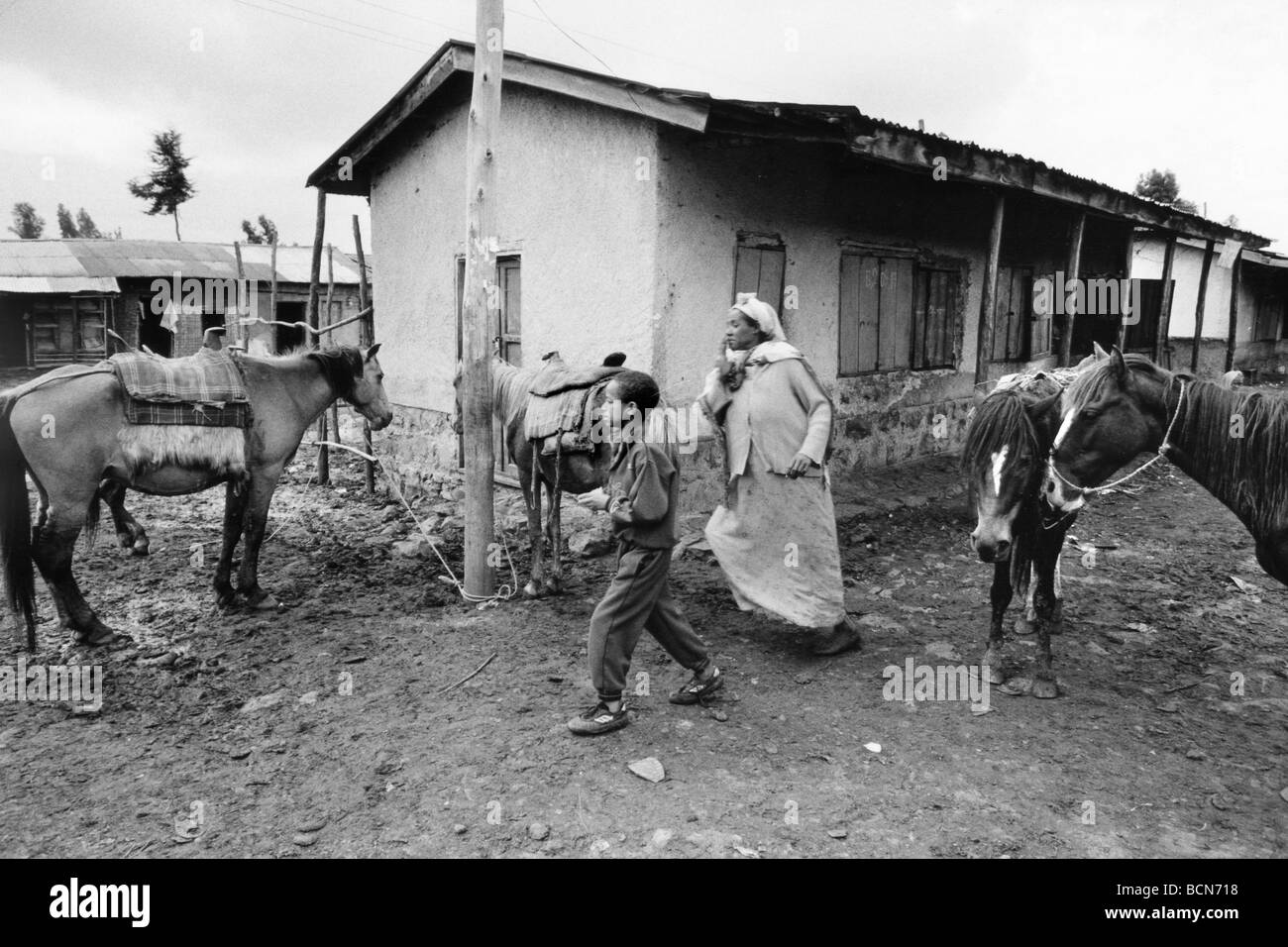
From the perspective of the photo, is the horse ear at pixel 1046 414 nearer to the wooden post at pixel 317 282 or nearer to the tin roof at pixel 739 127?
the tin roof at pixel 739 127

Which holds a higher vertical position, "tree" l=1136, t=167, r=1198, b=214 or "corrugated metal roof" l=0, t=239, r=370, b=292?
"tree" l=1136, t=167, r=1198, b=214

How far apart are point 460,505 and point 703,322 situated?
9.88ft

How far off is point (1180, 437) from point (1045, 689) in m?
1.37

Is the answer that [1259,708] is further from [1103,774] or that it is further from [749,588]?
[749,588]

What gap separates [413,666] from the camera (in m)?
4.49

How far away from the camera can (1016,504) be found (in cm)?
394

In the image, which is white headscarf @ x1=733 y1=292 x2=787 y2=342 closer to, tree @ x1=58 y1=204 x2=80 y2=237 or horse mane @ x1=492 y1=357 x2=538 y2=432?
horse mane @ x1=492 y1=357 x2=538 y2=432

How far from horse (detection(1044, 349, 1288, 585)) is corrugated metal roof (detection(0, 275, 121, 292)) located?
21.0m

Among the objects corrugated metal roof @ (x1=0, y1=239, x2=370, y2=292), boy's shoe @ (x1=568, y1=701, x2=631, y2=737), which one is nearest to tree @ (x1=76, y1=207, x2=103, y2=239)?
corrugated metal roof @ (x1=0, y1=239, x2=370, y2=292)

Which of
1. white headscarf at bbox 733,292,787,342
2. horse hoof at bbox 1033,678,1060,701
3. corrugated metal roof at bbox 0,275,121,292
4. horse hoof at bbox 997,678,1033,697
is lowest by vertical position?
horse hoof at bbox 997,678,1033,697

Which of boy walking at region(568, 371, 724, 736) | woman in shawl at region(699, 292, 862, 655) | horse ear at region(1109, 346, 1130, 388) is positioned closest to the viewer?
boy walking at region(568, 371, 724, 736)

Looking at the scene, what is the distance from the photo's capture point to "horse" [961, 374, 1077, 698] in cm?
391

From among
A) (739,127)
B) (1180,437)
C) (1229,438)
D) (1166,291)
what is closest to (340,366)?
(739,127)

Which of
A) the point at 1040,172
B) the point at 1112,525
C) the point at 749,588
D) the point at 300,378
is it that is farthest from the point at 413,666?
the point at 1040,172
